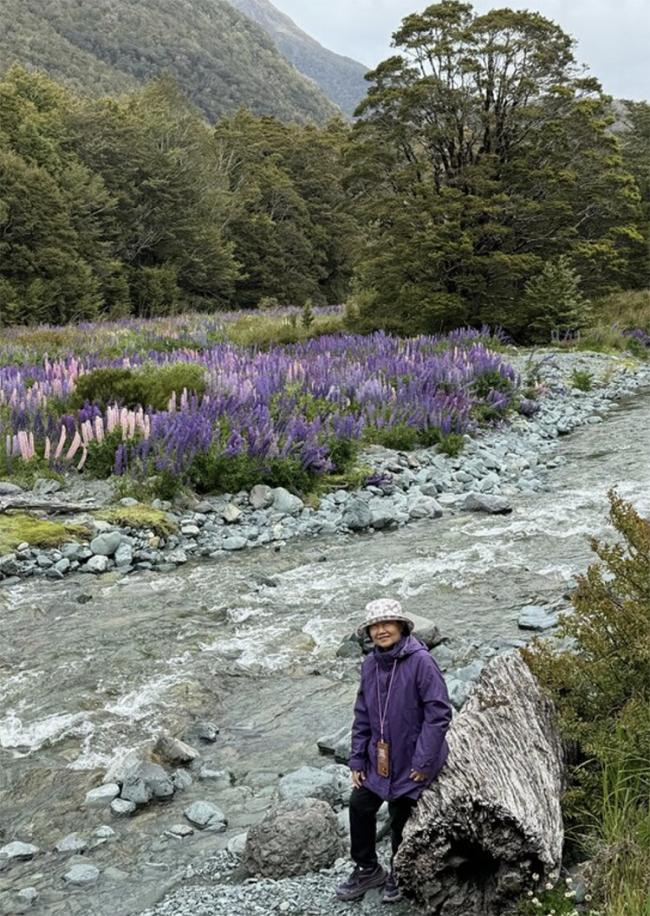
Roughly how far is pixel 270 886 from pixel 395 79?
21865 mm

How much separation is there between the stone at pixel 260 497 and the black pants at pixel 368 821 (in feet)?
19.1

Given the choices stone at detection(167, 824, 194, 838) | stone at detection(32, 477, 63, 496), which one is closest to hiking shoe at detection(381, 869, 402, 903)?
stone at detection(167, 824, 194, 838)

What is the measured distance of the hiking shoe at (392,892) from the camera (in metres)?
2.95

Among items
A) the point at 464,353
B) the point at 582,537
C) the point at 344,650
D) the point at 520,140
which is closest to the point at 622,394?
the point at 464,353

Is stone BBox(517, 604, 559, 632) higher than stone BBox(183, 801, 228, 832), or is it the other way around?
stone BBox(517, 604, 559, 632)

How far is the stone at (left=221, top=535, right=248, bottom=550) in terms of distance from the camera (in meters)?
7.88

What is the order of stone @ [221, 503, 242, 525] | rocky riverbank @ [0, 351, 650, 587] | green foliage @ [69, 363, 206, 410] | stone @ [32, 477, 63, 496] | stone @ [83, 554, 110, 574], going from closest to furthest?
stone @ [83, 554, 110, 574], rocky riverbank @ [0, 351, 650, 587], stone @ [221, 503, 242, 525], stone @ [32, 477, 63, 496], green foliage @ [69, 363, 206, 410]

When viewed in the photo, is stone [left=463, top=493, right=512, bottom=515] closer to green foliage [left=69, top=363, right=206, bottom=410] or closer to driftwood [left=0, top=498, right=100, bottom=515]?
driftwood [left=0, top=498, right=100, bottom=515]

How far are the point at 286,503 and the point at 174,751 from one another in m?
4.82

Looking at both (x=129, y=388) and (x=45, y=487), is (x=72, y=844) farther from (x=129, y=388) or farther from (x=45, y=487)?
(x=129, y=388)

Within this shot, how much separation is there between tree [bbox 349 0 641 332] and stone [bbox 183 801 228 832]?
1800cm

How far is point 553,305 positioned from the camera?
2166cm

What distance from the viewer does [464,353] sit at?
49.9 feet

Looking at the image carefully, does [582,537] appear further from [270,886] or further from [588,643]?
[270,886]
